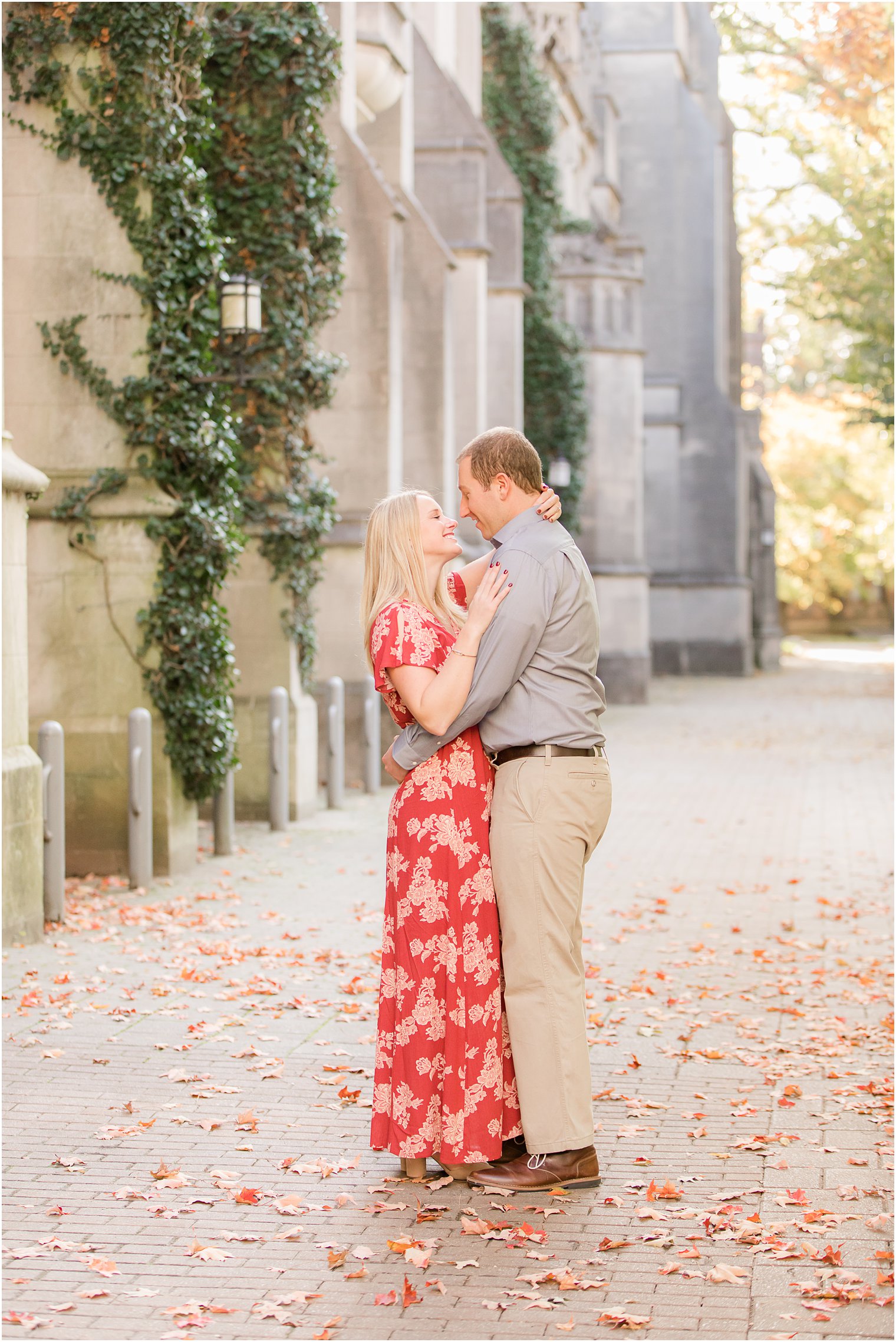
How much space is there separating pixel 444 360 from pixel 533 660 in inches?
506

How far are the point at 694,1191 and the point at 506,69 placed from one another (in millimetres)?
22609

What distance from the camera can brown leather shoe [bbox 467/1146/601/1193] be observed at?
4.55 meters

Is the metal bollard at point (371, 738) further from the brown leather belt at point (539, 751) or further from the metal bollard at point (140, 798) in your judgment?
the brown leather belt at point (539, 751)

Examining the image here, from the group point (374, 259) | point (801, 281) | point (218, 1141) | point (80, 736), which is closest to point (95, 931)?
point (80, 736)

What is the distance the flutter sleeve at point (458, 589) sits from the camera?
4.91 metres

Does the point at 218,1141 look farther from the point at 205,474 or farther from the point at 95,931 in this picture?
the point at 205,474

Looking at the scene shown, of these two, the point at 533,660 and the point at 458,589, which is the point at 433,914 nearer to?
the point at 533,660

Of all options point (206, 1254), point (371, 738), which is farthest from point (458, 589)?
point (371, 738)

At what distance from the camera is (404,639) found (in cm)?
454

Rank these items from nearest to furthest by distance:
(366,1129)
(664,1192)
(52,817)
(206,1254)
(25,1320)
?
(25,1320)
(206,1254)
(664,1192)
(366,1129)
(52,817)

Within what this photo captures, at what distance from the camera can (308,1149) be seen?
4926 millimetres

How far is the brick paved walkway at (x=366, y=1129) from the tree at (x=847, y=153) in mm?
13261

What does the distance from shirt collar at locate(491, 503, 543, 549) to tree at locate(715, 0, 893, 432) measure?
17282 millimetres

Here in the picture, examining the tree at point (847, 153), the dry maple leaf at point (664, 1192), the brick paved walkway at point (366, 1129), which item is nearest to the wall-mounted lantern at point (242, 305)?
the brick paved walkway at point (366, 1129)
